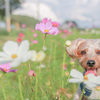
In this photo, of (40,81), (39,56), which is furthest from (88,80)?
(40,81)

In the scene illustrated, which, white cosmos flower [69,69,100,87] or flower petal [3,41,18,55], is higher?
flower petal [3,41,18,55]

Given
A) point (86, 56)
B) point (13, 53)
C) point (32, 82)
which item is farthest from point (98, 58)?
point (13, 53)

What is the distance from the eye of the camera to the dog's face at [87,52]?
4.07 feet

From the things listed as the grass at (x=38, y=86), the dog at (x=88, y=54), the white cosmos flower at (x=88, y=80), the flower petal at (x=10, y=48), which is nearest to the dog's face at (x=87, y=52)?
the dog at (x=88, y=54)

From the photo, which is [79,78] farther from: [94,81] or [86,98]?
[86,98]

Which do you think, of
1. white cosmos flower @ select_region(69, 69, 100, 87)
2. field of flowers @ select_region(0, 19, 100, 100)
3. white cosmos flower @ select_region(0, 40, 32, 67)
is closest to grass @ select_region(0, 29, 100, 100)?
→ field of flowers @ select_region(0, 19, 100, 100)

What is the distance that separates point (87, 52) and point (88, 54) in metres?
0.03

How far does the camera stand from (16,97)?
130cm

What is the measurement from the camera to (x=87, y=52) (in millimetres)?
1348

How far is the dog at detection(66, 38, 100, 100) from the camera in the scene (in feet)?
4.08

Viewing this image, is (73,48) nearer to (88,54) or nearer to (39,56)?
(88,54)

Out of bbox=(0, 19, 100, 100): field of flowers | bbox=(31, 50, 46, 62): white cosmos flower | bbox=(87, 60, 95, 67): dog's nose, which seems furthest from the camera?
bbox=(87, 60, 95, 67): dog's nose

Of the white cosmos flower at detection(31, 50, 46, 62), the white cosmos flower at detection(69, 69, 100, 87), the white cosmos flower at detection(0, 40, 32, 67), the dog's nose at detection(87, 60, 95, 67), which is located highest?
the white cosmos flower at detection(0, 40, 32, 67)

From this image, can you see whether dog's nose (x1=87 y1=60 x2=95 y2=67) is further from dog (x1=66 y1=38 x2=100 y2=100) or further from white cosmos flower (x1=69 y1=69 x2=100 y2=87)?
white cosmos flower (x1=69 y1=69 x2=100 y2=87)
